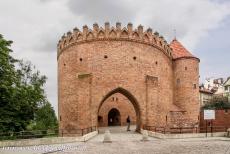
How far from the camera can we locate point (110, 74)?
88.4 feet

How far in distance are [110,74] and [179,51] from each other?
8.51 meters

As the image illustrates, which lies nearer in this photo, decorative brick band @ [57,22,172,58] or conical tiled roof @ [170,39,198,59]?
decorative brick band @ [57,22,172,58]

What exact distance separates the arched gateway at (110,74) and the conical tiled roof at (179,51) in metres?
2.58

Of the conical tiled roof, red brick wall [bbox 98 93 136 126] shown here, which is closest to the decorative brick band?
the conical tiled roof

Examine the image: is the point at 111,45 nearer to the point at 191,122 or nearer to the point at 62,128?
the point at 62,128

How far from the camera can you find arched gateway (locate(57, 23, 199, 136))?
1050 inches

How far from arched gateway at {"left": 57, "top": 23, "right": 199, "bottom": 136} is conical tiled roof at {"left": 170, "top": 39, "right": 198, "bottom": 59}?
2.58 metres

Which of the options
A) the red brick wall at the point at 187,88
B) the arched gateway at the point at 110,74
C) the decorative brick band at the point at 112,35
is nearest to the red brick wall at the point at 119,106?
the red brick wall at the point at 187,88

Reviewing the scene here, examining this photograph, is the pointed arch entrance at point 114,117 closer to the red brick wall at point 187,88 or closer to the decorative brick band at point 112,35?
the red brick wall at point 187,88

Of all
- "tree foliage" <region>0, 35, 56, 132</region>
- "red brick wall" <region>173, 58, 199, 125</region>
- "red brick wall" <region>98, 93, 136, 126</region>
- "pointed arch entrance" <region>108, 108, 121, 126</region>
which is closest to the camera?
"tree foliage" <region>0, 35, 56, 132</region>

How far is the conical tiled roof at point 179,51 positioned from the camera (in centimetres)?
3199

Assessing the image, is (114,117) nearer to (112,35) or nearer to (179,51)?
(179,51)

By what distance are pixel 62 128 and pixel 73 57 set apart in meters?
5.27

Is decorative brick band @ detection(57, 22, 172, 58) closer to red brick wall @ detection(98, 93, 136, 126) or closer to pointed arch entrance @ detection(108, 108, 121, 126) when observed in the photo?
red brick wall @ detection(98, 93, 136, 126)
